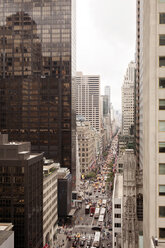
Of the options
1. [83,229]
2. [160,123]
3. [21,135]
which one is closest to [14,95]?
[21,135]

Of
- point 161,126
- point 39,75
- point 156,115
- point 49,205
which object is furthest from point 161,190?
point 39,75

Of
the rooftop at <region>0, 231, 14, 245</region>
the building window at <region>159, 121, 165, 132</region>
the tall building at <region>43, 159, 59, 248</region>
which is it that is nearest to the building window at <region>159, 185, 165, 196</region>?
the building window at <region>159, 121, 165, 132</region>

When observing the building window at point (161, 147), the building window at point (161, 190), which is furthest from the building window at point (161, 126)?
the building window at point (161, 190)

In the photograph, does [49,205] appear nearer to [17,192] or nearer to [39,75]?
[17,192]

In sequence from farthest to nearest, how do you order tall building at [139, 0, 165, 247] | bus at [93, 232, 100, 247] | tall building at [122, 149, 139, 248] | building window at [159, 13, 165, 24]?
bus at [93, 232, 100, 247], tall building at [122, 149, 139, 248], building window at [159, 13, 165, 24], tall building at [139, 0, 165, 247]

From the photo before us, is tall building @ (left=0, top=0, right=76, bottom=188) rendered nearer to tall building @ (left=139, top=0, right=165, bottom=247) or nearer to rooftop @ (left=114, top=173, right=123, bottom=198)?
rooftop @ (left=114, top=173, right=123, bottom=198)

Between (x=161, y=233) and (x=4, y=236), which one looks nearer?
(x=161, y=233)

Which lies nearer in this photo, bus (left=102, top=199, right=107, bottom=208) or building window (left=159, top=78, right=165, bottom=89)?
building window (left=159, top=78, right=165, bottom=89)

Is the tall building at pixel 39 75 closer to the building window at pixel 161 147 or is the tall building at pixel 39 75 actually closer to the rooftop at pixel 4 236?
the rooftop at pixel 4 236
